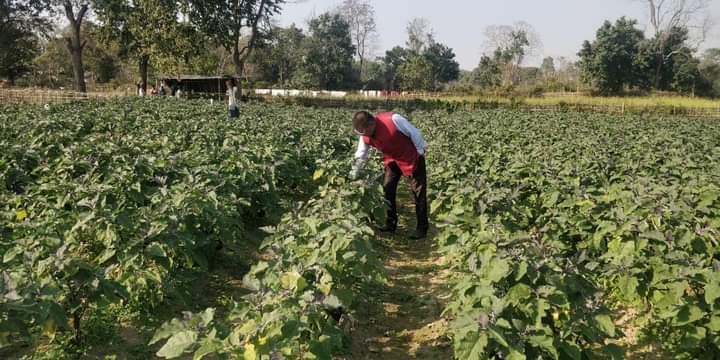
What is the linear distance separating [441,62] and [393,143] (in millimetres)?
63577

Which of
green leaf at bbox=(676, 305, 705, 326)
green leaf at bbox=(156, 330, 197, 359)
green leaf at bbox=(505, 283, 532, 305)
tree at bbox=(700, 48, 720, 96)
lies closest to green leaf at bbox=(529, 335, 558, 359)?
green leaf at bbox=(505, 283, 532, 305)

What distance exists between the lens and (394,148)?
5.94 metres

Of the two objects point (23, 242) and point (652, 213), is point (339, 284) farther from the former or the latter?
point (652, 213)

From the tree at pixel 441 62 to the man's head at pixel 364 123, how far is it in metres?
60.9

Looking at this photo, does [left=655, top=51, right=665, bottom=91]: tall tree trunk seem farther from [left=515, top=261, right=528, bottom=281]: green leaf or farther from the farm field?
[left=515, top=261, right=528, bottom=281]: green leaf

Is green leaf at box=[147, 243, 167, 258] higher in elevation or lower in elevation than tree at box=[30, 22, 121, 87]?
lower

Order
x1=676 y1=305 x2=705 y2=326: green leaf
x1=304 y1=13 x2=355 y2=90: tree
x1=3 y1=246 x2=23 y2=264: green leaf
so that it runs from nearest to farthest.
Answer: x1=676 y1=305 x2=705 y2=326: green leaf < x1=3 y1=246 x2=23 y2=264: green leaf < x1=304 y1=13 x2=355 y2=90: tree

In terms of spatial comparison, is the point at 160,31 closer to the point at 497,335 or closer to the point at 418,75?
the point at 418,75

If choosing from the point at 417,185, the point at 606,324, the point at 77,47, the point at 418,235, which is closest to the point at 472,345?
the point at 606,324

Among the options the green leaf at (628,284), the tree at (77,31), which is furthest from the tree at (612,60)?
the green leaf at (628,284)

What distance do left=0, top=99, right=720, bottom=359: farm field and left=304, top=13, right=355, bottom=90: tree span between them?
52.0 m

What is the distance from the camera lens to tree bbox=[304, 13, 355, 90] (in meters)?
57.4

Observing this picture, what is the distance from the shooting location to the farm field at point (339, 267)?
2.62 meters

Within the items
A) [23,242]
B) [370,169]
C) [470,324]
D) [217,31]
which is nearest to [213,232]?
[23,242]
